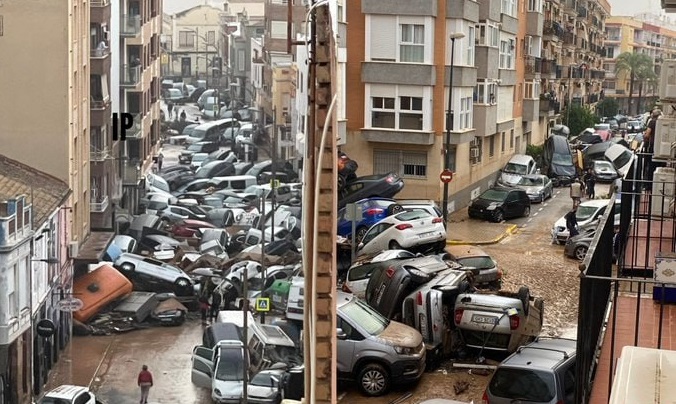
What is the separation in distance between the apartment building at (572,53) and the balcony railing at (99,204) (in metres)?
14.5

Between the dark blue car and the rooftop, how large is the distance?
561 cm

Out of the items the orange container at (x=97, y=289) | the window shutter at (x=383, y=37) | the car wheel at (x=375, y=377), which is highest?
the window shutter at (x=383, y=37)

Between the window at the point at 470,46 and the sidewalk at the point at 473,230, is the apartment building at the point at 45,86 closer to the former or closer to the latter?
the sidewalk at the point at 473,230

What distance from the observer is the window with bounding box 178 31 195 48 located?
11.3ft

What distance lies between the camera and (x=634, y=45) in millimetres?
28312

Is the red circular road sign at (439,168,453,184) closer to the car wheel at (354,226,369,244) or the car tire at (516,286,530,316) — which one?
the car wheel at (354,226,369,244)

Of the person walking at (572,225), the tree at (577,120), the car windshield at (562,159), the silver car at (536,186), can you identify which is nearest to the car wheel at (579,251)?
the person walking at (572,225)

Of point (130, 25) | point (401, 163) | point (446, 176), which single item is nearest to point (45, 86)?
point (130, 25)

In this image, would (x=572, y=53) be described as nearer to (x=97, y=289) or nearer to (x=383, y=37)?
(x=383, y=37)

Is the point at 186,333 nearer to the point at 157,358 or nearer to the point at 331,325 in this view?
the point at 157,358

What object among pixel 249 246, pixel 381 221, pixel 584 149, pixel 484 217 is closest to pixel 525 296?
pixel 381 221

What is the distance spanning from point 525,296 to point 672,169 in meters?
1.36

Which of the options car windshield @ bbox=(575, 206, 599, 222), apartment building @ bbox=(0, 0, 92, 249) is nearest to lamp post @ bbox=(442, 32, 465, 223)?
car windshield @ bbox=(575, 206, 599, 222)

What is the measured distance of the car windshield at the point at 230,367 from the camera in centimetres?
329
